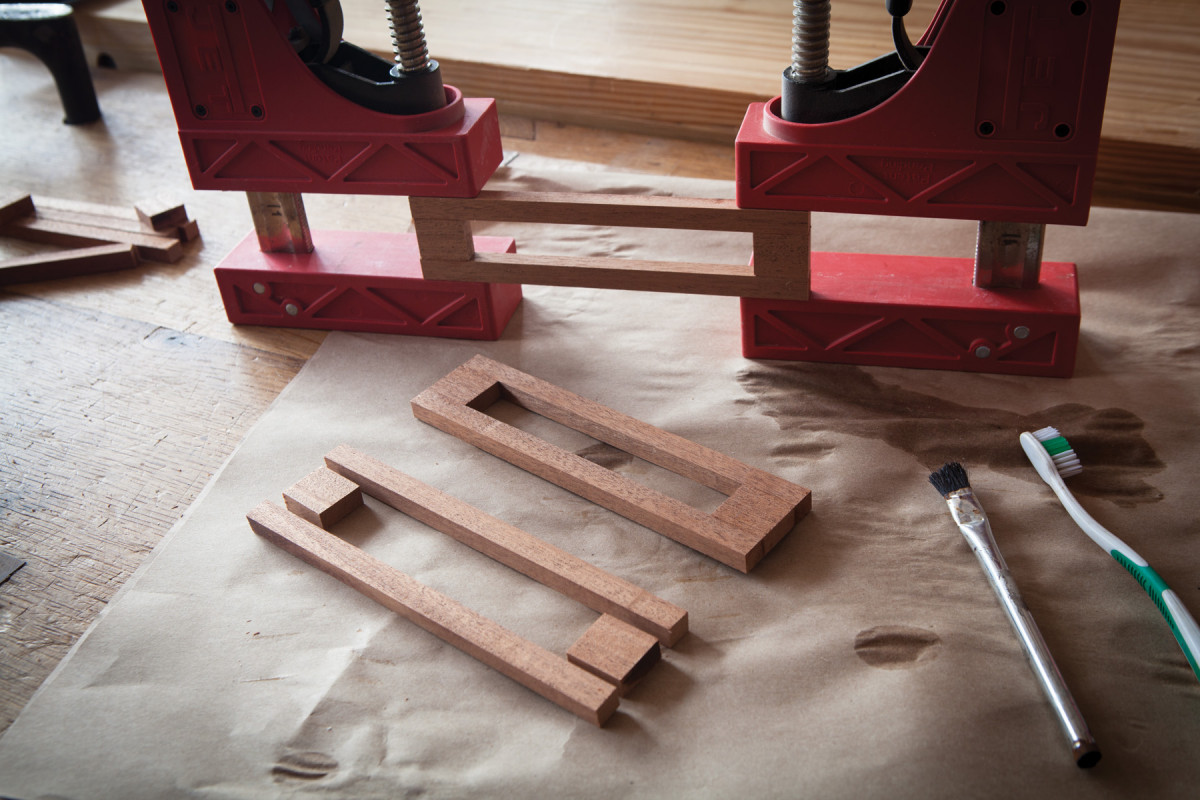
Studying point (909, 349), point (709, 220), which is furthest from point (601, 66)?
point (909, 349)

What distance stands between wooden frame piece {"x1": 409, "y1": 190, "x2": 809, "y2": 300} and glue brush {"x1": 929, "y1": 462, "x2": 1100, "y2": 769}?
1.42 feet

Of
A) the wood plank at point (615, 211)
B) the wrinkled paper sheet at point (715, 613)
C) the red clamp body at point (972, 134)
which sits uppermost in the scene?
the red clamp body at point (972, 134)

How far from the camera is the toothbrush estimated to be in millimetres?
1248

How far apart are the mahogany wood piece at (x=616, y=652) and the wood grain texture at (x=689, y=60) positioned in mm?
1513

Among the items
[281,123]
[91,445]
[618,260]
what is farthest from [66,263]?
[618,260]

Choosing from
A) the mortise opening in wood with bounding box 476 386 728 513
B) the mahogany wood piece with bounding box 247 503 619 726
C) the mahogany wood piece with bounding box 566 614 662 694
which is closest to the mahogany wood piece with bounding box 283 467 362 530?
the mahogany wood piece with bounding box 247 503 619 726

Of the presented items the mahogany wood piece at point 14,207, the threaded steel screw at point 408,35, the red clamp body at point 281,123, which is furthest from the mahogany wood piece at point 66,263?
the threaded steel screw at point 408,35

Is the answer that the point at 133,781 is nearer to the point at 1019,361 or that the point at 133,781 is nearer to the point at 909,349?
the point at 909,349

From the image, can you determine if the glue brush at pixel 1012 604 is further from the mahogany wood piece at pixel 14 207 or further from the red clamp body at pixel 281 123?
the mahogany wood piece at pixel 14 207

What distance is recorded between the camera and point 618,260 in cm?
185

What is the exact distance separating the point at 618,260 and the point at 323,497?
2.19 feet

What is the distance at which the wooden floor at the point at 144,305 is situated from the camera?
5.12 ft

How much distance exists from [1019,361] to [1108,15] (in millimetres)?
576

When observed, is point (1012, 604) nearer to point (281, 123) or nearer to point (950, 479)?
point (950, 479)
